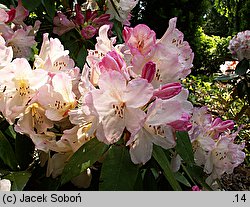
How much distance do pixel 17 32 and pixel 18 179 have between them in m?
0.52

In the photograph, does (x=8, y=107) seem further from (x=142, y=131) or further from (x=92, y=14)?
(x=92, y=14)

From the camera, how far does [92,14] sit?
149 cm

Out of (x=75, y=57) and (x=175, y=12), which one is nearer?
(x=75, y=57)

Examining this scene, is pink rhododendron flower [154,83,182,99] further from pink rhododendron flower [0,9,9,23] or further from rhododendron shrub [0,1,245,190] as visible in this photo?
pink rhododendron flower [0,9,9,23]

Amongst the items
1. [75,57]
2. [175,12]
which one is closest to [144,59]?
[75,57]

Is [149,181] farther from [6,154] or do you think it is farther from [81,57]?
[81,57]

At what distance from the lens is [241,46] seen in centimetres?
317

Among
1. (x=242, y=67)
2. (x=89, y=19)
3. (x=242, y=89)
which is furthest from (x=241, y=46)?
(x=89, y=19)

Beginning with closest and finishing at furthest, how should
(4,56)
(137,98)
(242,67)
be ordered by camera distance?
1. (137,98)
2. (4,56)
3. (242,67)

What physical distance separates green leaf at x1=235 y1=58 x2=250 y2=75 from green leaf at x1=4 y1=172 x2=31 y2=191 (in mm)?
2452

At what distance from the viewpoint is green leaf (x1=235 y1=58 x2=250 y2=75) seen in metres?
3.10

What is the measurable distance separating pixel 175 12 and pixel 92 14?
19.6ft

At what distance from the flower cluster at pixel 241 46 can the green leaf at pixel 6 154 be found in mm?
2497

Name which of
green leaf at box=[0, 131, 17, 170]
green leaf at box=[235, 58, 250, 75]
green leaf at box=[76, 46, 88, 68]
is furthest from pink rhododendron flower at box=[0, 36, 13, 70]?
green leaf at box=[235, 58, 250, 75]
